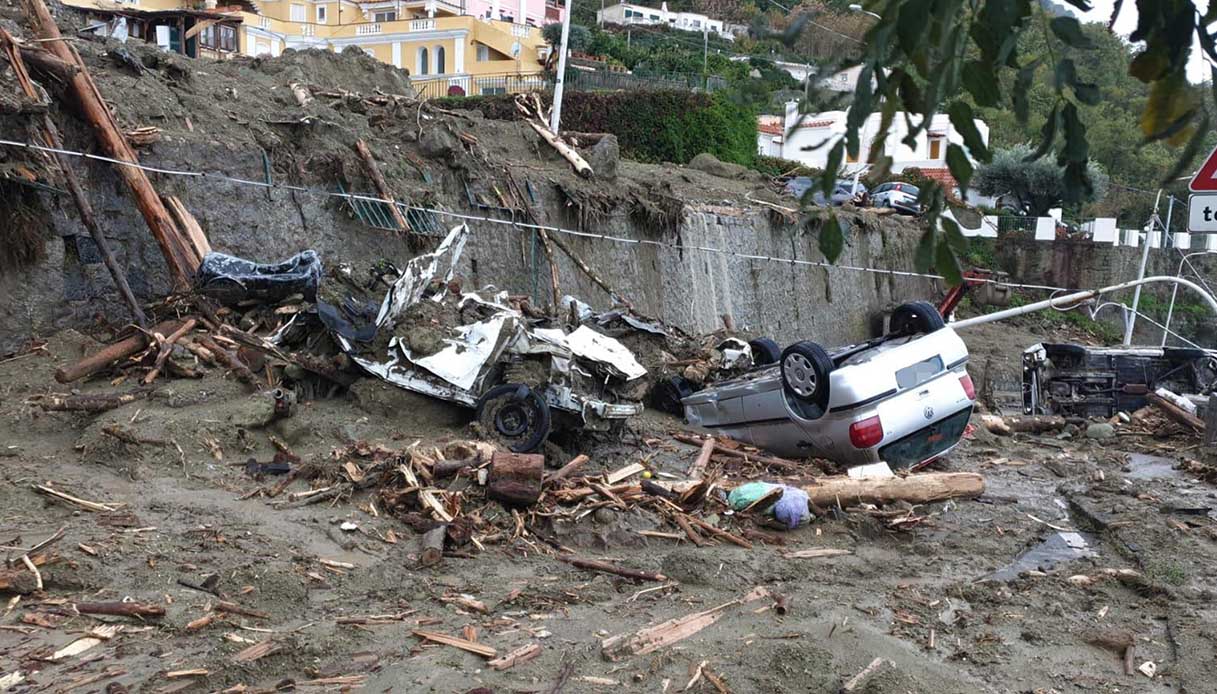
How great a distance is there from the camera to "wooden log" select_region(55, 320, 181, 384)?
9461mm

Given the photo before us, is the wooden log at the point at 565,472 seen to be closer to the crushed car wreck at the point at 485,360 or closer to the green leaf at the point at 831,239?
the crushed car wreck at the point at 485,360

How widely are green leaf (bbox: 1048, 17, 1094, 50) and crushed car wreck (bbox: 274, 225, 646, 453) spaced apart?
24.1 ft

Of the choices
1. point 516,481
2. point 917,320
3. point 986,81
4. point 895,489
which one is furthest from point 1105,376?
point 986,81

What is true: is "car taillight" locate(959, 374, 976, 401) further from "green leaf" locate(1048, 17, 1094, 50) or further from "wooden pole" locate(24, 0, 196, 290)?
"green leaf" locate(1048, 17, 1094, 50)

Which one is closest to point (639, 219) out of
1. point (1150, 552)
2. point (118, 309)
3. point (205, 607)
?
point (118, 309)

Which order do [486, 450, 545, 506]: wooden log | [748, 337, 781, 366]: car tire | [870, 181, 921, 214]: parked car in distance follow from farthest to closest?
[870, 181, 921, 214]: parked car in distance, [748, 337, 781, 366]: car tire, [486, 450, 545, 506]: wooden log

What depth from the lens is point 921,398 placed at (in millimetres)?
10594

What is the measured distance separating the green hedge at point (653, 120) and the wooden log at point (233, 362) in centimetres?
2352

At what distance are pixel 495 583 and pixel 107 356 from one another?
4925 millimetres

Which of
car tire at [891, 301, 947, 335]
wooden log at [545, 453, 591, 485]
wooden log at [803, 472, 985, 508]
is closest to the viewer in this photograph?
wooden log at [545, 453, 591, 485]

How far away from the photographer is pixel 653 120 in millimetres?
33469

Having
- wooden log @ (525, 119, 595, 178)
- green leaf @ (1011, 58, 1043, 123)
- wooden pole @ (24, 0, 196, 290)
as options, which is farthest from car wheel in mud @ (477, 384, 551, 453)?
wooden log @ (525, 119, 595, 178)

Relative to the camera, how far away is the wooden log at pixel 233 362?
387 inches

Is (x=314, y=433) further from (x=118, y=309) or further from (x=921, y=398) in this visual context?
(x=921, y=398)
